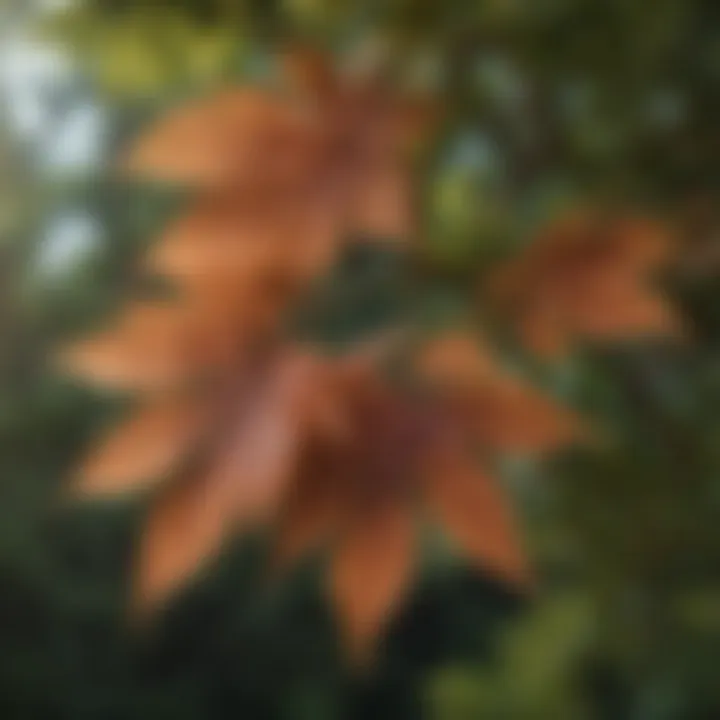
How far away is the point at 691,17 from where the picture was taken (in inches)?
17.4

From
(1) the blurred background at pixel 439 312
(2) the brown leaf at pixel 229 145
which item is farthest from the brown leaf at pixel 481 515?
(2) the brown leaf at pixel 229 145

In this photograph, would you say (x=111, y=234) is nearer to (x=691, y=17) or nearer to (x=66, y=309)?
(x=66, y=309)

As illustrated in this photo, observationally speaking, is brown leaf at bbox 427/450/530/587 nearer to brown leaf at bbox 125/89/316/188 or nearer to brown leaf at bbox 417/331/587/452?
brown leaf at bbox 417/331/587/452

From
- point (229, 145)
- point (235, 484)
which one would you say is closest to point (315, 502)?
point (235, 484)

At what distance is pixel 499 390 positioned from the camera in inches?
15.7

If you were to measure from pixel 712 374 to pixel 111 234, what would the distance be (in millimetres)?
208

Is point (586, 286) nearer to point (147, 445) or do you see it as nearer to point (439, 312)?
point (439, 312)

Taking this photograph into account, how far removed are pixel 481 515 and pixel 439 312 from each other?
0.07 metres

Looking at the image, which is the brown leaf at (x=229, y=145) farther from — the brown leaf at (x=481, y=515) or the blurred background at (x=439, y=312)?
the brown leaf at (x=481, y=515)

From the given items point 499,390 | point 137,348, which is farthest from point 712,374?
point 137,348

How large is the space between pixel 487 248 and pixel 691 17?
12 cm

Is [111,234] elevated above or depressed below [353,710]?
above

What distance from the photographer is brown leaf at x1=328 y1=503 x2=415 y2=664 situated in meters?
0.39

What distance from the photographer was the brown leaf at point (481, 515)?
39 centimetres
